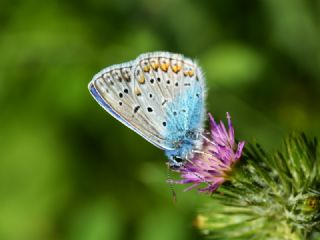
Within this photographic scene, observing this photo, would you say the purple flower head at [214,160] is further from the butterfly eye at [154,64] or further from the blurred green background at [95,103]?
the blurred green background at [95,103]

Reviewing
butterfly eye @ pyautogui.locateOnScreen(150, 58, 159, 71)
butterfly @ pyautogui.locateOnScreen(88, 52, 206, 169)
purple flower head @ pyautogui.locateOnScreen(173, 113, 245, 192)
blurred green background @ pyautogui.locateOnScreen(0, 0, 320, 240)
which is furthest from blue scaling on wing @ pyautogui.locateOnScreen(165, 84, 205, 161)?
blurred green background @ pyautogui.locateOnScreen(0, 0, 320, 240)

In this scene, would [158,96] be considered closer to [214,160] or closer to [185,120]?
[185,120]

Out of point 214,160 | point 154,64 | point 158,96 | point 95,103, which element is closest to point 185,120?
point 158,96

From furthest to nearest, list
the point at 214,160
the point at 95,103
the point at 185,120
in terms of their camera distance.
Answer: the point at 95,103, the point at 185,120, the point at 214,160

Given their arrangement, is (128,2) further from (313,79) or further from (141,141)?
(313,79)

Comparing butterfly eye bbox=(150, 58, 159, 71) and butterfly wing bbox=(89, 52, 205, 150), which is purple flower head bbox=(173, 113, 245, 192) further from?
butterfly eye bbox=(150, 58, 159, 71)

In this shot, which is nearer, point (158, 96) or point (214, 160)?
point (214, 160)

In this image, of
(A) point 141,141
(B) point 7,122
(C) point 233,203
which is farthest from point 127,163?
(C) point 233,203
